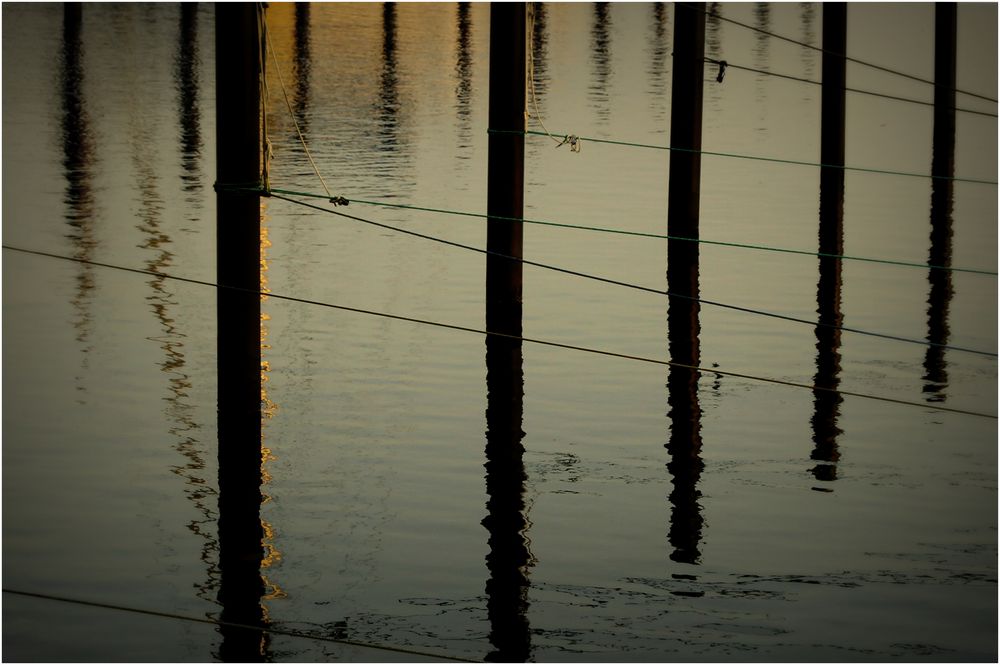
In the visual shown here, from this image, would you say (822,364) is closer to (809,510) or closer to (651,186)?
(809,510)

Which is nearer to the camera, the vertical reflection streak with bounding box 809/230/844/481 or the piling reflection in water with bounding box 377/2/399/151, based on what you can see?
the vertical reflection streak with bounding box 809/230/844/481

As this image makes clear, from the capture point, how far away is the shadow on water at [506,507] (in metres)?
8.30

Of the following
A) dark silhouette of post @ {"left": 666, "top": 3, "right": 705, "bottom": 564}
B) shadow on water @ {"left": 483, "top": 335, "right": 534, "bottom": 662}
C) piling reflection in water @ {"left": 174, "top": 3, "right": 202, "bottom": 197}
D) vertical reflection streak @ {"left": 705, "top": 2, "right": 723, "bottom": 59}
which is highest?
vertical reflection streak @ {"left": 705, "top": 2, "right": 723, "bottom": 59}

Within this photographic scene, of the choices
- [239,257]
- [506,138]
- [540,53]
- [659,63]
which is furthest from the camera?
[540,53]

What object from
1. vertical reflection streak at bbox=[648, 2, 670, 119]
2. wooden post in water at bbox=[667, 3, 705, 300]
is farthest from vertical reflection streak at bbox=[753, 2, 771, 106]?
wooden post in water at bbox=[667, 3, 705, 300]

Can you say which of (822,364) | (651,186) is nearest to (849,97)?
(651,186)

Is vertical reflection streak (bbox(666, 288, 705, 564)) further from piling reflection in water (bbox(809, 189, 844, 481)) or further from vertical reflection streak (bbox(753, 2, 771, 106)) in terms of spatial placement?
vertical reflection streak (bbox(753, 2, 771, 106))

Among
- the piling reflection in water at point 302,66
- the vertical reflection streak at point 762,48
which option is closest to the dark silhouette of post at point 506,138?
the vertical reflection streak at point 762,48

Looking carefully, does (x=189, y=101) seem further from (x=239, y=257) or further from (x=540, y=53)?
(x=239, y=257)

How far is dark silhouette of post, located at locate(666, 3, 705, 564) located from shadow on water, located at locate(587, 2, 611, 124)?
53.1 feet

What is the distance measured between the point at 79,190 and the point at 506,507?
1369 cm

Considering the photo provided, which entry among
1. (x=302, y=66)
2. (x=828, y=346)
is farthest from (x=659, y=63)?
(x=828, y=346)

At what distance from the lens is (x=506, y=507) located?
10.1 m

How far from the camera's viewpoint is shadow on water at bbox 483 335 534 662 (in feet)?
27.2
